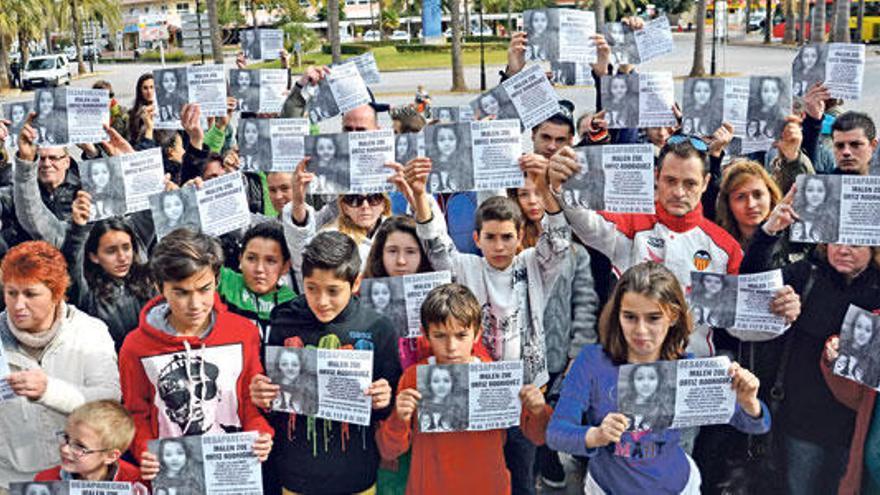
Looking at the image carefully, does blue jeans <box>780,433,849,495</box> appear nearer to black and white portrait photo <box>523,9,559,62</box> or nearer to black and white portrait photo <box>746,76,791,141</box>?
black and white portrait photo <box>746,76,791,141</box>

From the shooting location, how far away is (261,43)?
8.85 meters

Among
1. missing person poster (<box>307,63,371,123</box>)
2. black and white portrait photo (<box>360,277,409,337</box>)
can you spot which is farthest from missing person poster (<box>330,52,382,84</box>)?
black and white portrait photo (<box>360,277,409,337</box>)

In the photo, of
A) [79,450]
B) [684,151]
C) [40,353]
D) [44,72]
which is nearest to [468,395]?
[79,450]

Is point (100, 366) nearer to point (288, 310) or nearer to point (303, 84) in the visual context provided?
point (288, 310)

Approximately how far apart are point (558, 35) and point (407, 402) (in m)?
3.29

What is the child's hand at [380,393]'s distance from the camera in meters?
3.89

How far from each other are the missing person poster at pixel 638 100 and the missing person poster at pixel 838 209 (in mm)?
1942

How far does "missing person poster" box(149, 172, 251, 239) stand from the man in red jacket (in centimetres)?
109

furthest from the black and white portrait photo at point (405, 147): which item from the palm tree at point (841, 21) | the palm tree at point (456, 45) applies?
the palm tree at point (456, 45)

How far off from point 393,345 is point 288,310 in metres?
0.50

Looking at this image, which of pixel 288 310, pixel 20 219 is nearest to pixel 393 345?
pixel 288 310

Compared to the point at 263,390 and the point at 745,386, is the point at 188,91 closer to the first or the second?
the point at 263,390

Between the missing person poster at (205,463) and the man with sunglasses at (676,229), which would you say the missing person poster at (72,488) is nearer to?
the missing person poster at (205,463)

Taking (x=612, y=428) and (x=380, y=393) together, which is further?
→ (x=380, y=393)
